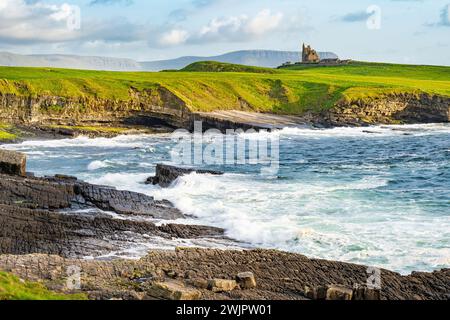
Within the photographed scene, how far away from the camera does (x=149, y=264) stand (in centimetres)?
2050

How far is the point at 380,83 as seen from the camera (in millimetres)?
101062

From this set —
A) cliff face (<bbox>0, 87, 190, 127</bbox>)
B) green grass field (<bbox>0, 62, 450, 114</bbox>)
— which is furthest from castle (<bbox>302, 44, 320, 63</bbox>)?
cliff face (<bbox>0, 87, 190, 127</bbox>)

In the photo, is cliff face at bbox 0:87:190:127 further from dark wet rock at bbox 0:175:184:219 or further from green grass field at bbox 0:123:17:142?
dark wet rock at bbox 0:175:184:219

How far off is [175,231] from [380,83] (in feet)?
263

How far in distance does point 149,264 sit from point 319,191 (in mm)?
20394

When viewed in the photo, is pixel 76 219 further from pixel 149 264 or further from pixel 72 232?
pixel 149 264

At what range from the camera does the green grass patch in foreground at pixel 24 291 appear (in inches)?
575

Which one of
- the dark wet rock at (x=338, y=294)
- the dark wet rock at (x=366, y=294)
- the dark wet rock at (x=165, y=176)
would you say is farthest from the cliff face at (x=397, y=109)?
the dark wet rock at (x=338, y=294)

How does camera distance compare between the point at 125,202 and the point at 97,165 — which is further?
the point at 97,165

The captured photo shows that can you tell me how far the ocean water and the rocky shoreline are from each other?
2841 mm

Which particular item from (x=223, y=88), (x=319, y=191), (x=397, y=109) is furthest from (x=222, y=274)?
(x=397, y=109)

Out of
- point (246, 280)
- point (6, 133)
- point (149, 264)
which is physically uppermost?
point (6, 133)

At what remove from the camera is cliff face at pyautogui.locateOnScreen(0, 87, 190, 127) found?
74000 mm

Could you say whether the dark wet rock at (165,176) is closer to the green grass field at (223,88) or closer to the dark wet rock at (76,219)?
the dark wet rock at (76,219)
